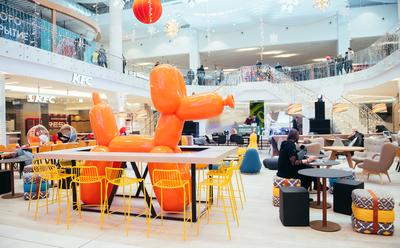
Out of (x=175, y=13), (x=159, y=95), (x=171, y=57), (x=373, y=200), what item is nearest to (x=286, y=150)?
(x=373, y=200)

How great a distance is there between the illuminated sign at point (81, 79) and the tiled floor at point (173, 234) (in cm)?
680

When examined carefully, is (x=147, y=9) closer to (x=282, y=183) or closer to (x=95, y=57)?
(x=282, y=183)

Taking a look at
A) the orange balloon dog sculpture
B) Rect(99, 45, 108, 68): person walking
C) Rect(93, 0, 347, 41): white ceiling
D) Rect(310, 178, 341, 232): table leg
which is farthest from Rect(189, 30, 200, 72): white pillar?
Rect(310, 178, 341, 232): table leg

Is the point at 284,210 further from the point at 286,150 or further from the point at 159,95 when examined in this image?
the point at 159,95

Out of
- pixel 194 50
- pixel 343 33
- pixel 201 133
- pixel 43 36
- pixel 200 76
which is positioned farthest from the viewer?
pixel 194 50

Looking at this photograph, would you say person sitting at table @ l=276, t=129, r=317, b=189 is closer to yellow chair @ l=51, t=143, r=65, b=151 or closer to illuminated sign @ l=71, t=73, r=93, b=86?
yellow chair @ l=51, t=143, r=65, b=151

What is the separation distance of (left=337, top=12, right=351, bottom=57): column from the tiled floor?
53.3 ft

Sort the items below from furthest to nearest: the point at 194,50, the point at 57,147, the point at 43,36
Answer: the point at 194,50 < the point at 43,36 < the point at 57,147

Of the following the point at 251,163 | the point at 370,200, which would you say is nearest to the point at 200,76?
the point at 251,163

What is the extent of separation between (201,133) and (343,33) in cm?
1117

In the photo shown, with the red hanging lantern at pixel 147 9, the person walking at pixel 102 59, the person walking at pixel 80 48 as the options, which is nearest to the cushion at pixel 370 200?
the red hanging lantern at pixel 147 9

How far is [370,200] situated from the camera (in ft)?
12.5

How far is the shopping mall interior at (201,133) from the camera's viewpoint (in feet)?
13.4

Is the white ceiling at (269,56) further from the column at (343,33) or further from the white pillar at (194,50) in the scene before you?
the column at (343,33)
